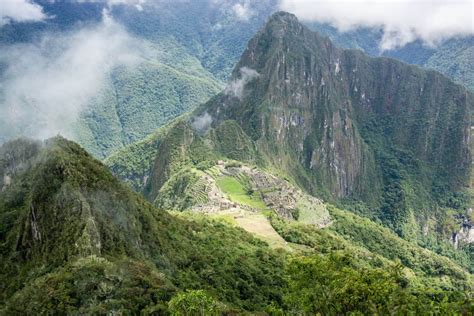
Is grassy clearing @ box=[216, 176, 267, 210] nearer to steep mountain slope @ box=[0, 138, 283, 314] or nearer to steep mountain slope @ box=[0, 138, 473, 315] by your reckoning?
steep mountain slope @ box=[0, 138, 473, 315]

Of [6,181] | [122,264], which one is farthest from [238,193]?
[122,264]

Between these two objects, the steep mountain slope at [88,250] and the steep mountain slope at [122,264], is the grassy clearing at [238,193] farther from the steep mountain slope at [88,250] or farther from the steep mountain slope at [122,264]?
the steep mountain slope at [88,250]

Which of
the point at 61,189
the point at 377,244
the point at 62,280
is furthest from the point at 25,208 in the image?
the point at 377,244

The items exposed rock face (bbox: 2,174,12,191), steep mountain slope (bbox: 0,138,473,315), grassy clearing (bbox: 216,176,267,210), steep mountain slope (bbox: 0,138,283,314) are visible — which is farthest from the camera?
grassy clearing (bbox: 216,176,267,210)

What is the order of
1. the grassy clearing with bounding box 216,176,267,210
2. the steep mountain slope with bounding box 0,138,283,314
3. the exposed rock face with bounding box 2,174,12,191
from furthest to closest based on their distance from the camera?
the grassy clearing with bounding box 216,176,267,210
the exposed rock face with bounding box 2,174,12,191
the steep mountain slope with bounding box 0,138,283,314

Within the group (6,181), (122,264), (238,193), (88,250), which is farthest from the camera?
(238,193)

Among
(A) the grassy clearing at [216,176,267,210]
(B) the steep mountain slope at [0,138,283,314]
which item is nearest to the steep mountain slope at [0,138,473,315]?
(B) the steep mountain slope at [0,138,283,314]

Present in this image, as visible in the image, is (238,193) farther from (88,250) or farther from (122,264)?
(122,264)

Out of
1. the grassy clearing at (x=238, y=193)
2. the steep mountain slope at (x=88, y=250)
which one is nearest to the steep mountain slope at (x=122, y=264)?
the steep mountain slope at (x=88, y=250)
